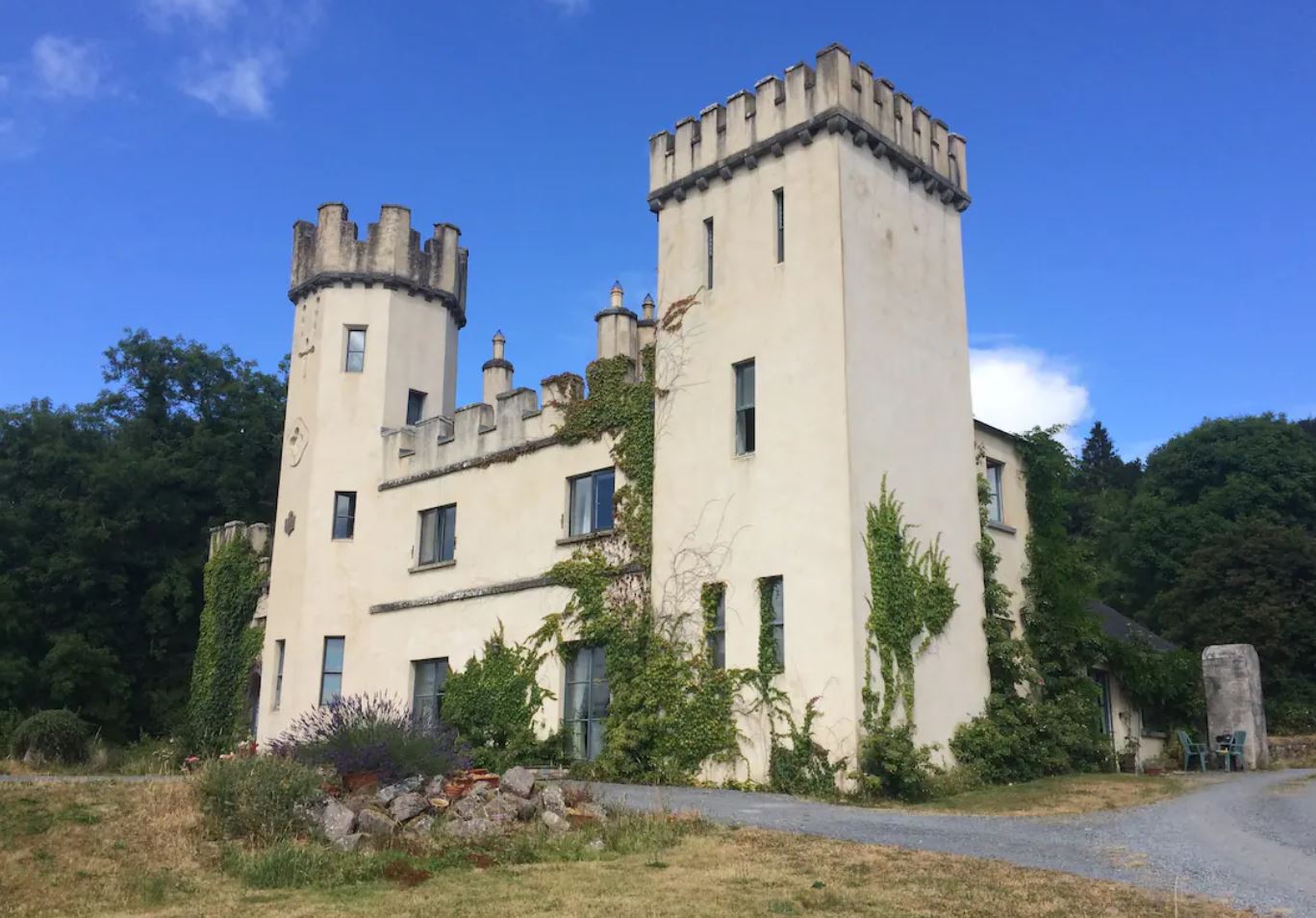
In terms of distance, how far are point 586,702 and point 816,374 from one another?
7.74 meters

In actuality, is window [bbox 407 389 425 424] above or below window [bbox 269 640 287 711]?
above

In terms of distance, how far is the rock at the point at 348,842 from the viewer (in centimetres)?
1233

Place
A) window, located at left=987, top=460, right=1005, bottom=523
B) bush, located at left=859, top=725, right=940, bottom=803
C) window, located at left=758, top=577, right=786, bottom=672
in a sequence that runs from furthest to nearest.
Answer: window, located at left=987, top=460, right=1005, bottom=523 < window, located at left=758, top=577, right=786, bottom=672 < bush, located at left=859, top=725, right=940, bottom=803

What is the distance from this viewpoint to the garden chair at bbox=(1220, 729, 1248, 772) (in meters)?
23.5

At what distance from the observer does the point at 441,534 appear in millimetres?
26875

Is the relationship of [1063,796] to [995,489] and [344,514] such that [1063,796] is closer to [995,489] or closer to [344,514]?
[995,489]

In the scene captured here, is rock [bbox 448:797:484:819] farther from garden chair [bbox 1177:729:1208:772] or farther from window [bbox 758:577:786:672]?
garden chair [bbox 1177:729:1208:772]

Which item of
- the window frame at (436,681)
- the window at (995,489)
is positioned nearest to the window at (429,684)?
the window frame at (436,681)

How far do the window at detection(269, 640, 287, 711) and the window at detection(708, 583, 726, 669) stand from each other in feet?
41.4

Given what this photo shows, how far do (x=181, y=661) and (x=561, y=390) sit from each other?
741 inches

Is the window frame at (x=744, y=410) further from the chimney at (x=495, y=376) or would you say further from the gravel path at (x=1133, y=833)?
the chimney at (x=495, y=376)

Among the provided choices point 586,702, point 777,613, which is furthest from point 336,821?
point 586,702

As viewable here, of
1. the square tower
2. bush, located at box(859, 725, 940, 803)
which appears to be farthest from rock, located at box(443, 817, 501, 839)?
the square tower

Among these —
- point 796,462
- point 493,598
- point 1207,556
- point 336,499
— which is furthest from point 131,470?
point 1207,556
